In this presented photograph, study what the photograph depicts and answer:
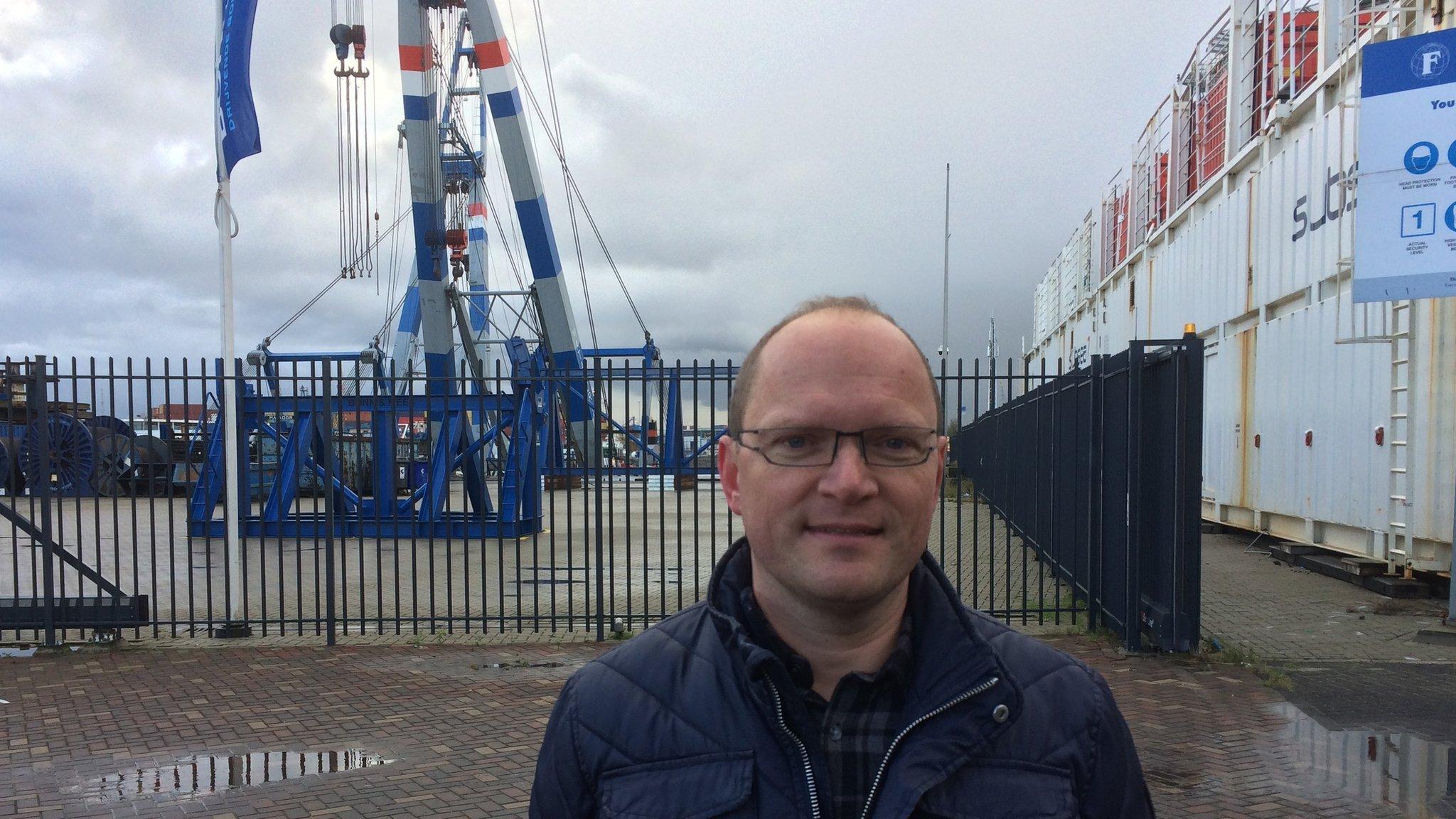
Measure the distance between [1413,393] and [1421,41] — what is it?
9.46 feet

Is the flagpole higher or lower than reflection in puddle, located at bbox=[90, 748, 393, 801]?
higher

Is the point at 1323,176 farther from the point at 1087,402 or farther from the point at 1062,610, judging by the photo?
the point at 1062,610

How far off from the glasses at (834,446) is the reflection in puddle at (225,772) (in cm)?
466

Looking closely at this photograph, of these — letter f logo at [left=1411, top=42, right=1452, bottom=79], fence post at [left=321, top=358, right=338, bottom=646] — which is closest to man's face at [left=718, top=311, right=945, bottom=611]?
fence post at [left=321, top=358, right=338, bottom=646]

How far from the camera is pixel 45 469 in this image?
8695mm

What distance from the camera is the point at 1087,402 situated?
8.89 metres

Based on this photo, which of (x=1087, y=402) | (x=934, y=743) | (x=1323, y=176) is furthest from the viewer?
(x=1323, y=176)

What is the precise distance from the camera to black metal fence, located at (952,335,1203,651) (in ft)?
24.6

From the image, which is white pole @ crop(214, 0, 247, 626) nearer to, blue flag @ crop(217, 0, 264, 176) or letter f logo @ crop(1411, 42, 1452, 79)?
blue flag @ crop(217, 0, 264, 176)

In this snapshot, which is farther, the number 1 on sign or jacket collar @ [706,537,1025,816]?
the number 1 on sign

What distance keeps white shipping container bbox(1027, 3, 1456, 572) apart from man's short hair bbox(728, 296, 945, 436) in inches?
332

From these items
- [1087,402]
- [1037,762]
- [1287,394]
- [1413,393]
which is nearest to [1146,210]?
[1287,394]

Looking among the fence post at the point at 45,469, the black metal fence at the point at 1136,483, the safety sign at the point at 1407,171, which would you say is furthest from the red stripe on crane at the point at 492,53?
the safety sign at the point at 1407,171

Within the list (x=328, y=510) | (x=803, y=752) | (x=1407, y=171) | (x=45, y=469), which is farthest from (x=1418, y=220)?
(x=45, y=469)
